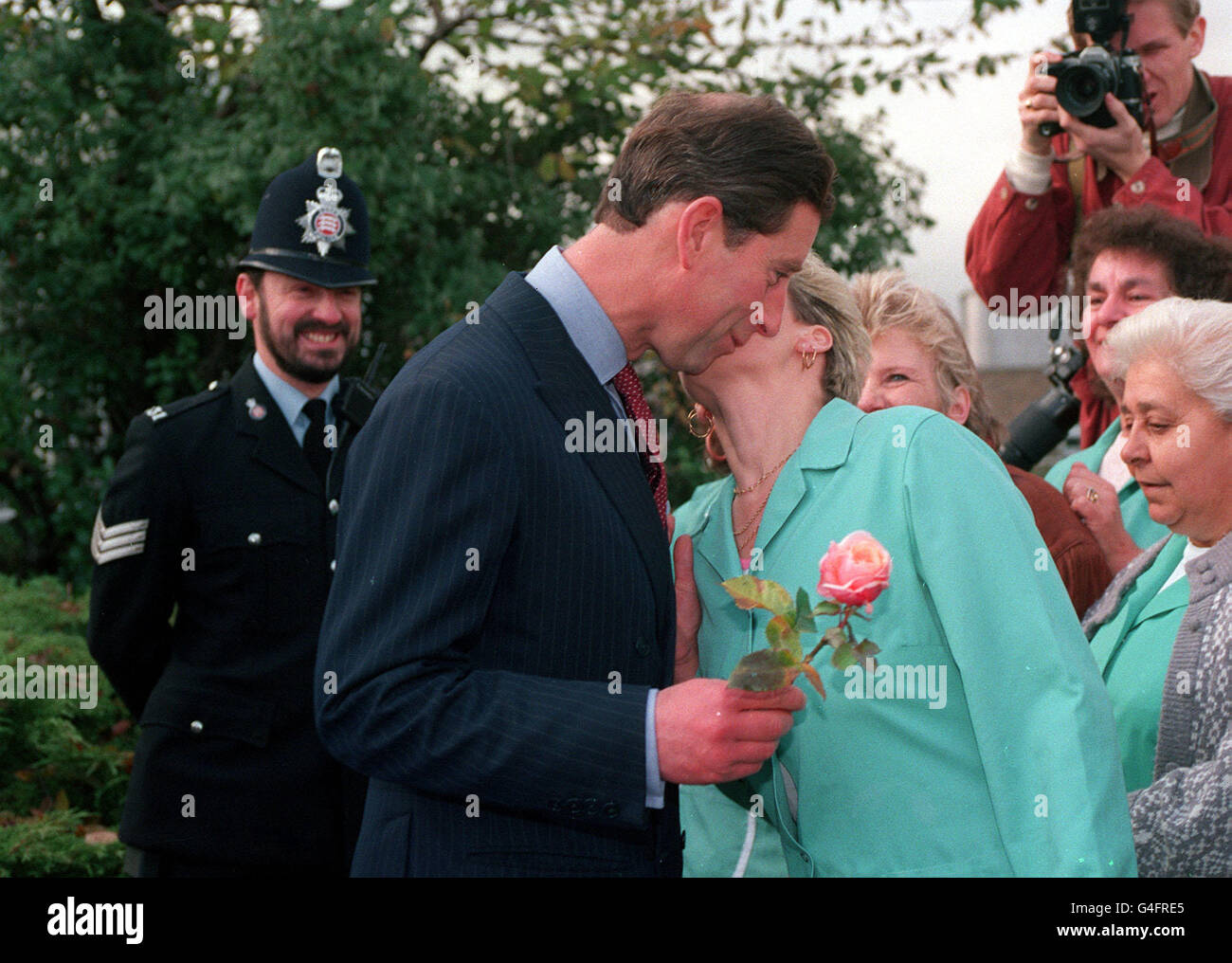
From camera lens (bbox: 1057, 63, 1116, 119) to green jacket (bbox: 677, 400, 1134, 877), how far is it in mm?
1756

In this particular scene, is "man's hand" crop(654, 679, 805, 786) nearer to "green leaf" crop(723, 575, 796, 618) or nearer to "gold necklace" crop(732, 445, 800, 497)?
"green leaf" crop(723, 575, 796, 618)

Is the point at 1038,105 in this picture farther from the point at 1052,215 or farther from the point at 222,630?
the point at 222,630

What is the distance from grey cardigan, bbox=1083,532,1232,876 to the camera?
2.19m

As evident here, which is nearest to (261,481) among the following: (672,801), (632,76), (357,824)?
(357,824)

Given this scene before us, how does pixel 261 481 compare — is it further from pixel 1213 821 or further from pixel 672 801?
pixel 1213 821

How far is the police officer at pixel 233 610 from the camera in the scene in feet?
10.3

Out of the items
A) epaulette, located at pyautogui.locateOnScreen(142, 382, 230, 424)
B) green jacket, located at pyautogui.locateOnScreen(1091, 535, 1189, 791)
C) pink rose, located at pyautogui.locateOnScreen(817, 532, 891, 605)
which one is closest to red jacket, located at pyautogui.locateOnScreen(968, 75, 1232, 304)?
green jacket, located at pyautogui.locateOnScreen(1091, 535, 1189, 791)

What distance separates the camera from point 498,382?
71.2 inches

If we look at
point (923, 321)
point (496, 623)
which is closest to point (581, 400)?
point (496, 623)

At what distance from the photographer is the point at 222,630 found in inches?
126

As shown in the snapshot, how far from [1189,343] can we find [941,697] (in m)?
1.03

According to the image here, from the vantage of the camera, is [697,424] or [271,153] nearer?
[697,424]

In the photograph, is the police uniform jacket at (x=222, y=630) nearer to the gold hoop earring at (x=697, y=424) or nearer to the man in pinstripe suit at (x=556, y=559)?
the gold hoop earring at (x=697, y=424)
